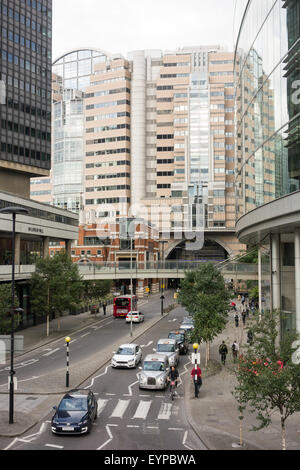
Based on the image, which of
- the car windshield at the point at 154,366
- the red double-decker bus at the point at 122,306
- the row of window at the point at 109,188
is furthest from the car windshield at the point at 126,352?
the row of window at the point at 109,188

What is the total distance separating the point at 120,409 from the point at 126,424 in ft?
7.43

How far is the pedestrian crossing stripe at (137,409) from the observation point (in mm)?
20328

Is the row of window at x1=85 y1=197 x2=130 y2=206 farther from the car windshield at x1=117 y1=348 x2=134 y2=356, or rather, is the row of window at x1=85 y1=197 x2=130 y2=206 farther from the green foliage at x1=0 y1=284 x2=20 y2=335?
A: the car windshield at x1=117 y1=348 x2=134 y2=356

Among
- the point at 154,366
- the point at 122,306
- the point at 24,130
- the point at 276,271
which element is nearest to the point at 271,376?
the point at 154,366

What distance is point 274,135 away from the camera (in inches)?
992

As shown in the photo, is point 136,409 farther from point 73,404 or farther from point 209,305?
point 209,305

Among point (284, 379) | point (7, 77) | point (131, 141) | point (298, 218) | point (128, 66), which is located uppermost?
point (128, 66)

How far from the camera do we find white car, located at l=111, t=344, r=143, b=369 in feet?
98.5

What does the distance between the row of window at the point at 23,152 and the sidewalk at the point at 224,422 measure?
41.1 m

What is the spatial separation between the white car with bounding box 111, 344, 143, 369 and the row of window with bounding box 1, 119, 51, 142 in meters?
37.5
